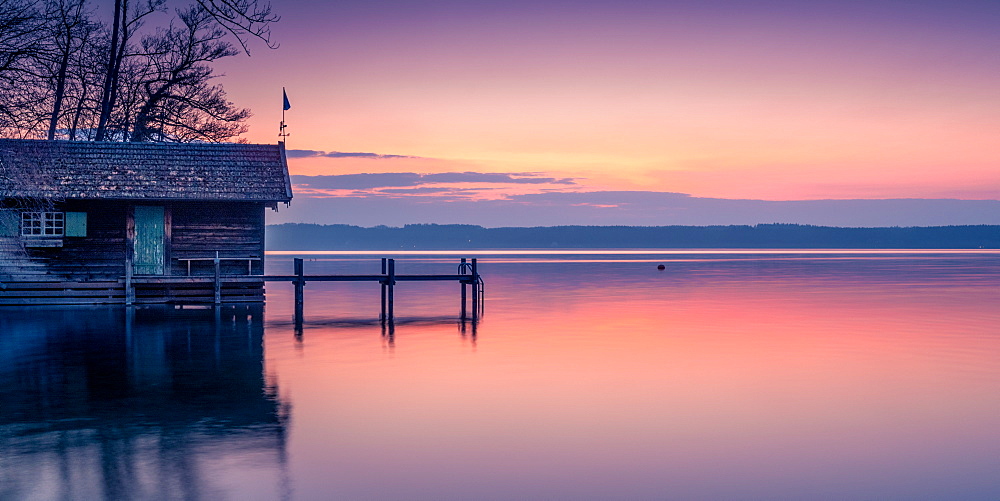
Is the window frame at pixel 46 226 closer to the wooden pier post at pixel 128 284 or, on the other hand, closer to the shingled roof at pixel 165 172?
the shingled roof at pixel 165 172

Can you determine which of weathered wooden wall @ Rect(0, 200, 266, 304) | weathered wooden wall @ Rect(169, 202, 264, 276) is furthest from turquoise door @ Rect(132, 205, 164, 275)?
weathered wooden wall @ Rect(169, 202, 264, 276)

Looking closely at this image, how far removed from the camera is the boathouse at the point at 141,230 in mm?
34469

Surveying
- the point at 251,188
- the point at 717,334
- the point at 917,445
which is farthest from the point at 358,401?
the point at 251,188

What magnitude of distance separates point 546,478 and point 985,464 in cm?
554

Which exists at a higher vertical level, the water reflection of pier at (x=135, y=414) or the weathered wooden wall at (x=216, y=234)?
the weathered wooden wall at (x=216, y=234)

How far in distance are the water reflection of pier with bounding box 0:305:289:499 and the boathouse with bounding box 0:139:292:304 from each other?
8.20 metres

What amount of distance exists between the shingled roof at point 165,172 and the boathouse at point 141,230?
0.04m

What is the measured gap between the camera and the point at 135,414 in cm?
1405

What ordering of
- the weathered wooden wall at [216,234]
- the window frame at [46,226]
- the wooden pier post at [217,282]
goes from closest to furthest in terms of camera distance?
the window frame at [46,226], the wooden pier post at [217,282], the weathered wooden wall at [216,234]

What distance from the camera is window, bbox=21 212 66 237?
34.3 meters

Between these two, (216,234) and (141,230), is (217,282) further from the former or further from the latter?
(141,230)

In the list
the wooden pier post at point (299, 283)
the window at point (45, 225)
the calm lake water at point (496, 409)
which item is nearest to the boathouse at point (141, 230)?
the window at point (45, 225)

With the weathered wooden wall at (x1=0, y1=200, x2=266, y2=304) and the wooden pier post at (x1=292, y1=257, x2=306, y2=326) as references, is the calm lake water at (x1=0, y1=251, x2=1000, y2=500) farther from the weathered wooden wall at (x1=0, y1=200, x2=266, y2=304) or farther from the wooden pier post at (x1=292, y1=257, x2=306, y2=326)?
the weathered wooden wall at (x1=0, y1=200, x2=266, y2=304)

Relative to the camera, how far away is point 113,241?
35156mm
